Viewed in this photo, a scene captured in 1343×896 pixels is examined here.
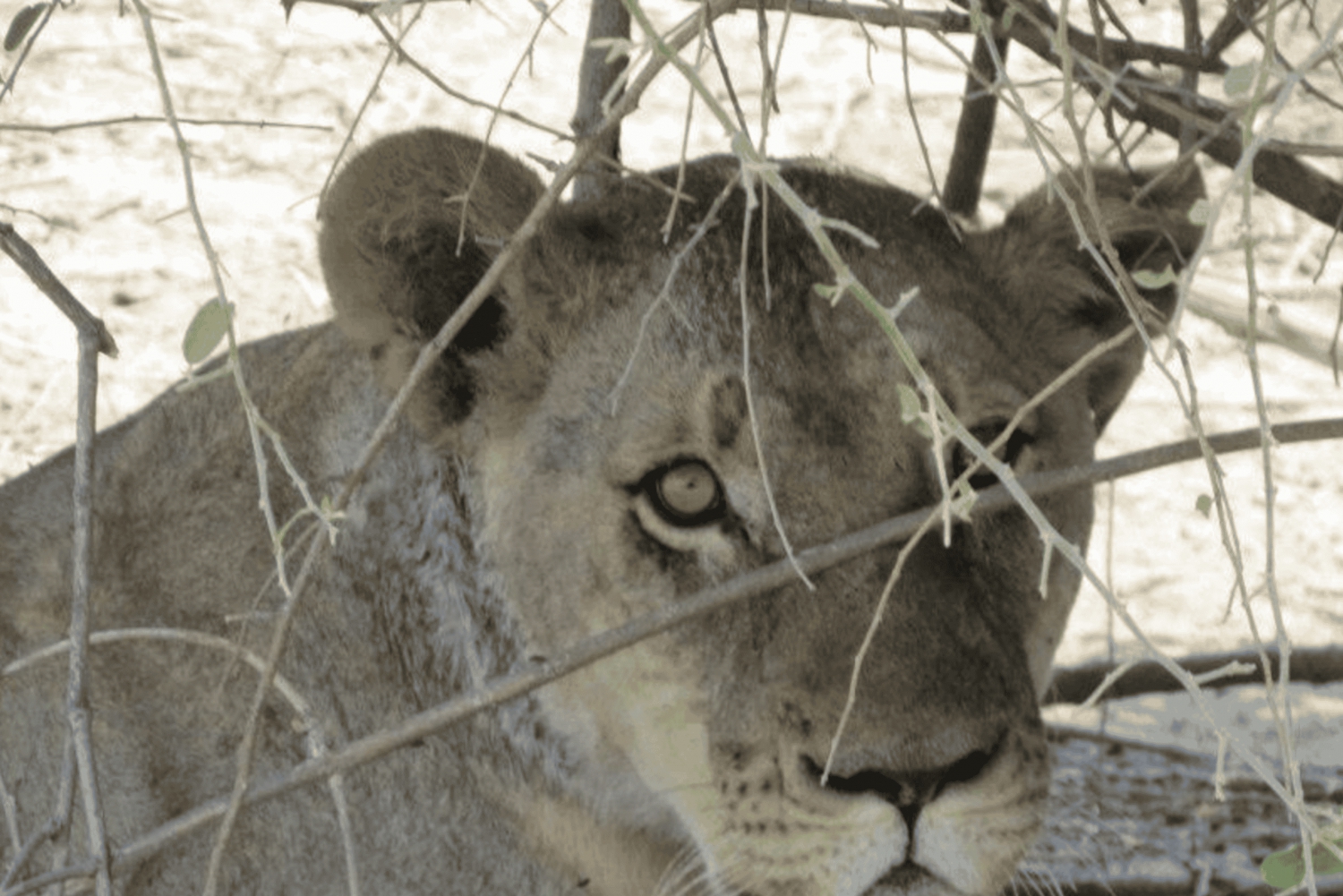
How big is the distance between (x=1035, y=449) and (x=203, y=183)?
485cm

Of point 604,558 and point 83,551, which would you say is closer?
point 83,551

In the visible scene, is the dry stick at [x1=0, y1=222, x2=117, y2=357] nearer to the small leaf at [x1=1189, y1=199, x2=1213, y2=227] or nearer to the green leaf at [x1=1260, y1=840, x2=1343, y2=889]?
the small leaf at [x1=1189, y1=199, x2=1213, y2=227]

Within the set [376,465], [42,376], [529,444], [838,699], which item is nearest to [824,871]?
[838,699]

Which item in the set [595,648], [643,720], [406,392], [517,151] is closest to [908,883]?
[643,720]

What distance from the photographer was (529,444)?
2.90 meters

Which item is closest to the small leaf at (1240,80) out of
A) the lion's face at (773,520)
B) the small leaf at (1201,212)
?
the small leaf at (1201,212)

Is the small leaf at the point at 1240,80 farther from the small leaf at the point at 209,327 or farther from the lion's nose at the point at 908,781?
the small leaf at the point at 209,327

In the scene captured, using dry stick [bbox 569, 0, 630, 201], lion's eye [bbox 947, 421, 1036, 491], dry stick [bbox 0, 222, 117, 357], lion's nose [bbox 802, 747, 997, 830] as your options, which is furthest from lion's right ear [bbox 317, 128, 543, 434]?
lion's nose [bbox 802, 747, 997, 830]

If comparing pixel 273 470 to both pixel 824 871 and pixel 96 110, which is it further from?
pixel 96 110

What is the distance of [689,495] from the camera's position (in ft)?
8.97

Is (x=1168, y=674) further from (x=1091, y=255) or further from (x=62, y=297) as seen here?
(x=62, y=297)

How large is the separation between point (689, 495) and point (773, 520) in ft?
0.44

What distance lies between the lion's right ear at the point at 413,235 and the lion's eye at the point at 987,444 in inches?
30.6

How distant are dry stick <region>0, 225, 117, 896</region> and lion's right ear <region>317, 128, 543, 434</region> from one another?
0.52m
